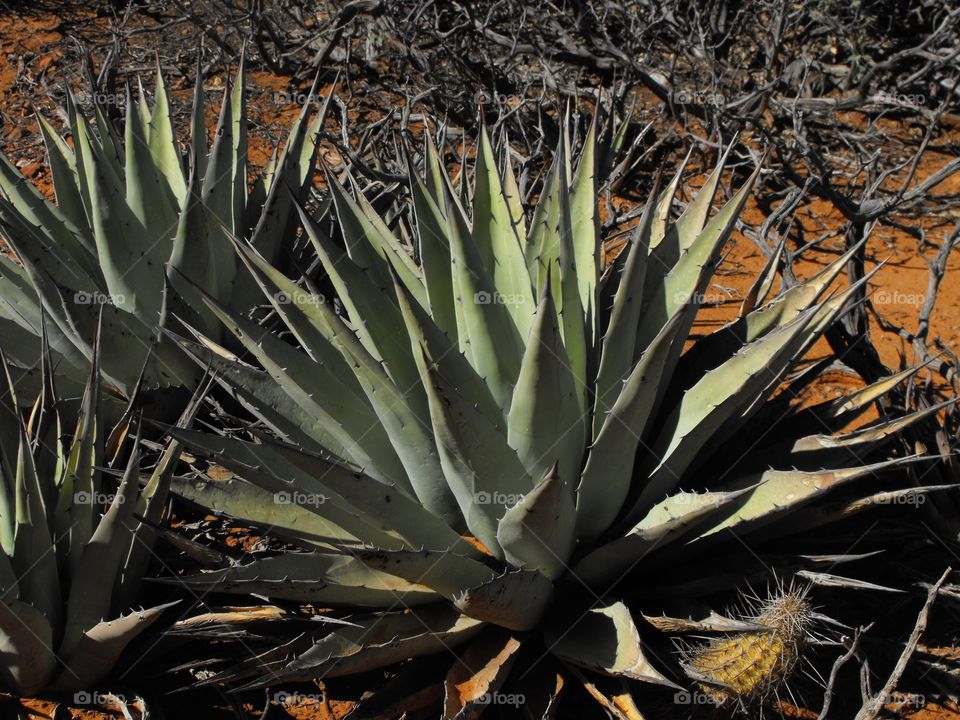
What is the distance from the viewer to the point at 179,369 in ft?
9.33

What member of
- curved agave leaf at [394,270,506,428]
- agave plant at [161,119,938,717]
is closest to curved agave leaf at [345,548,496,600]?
agave plant at [161,119,938,717]

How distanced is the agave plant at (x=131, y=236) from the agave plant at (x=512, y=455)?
1.93 ft

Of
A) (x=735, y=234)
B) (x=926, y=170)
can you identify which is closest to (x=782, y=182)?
(x=735, y=234)

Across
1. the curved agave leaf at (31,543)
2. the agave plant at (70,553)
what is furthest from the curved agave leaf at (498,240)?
the curved agave leaf at (31,543)

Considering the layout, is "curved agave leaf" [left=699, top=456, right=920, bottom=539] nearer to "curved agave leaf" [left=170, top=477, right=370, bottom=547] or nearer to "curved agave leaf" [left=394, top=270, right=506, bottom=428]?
"curved agave leaf" [left=394, top=270, right=506, bottom=428]

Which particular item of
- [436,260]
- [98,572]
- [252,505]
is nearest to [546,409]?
[436,260]

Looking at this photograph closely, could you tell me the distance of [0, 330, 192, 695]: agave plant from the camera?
2.09 m

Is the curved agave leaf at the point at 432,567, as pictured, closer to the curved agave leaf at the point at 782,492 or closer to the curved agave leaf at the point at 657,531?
the curved agave leaf at the point at 657,531

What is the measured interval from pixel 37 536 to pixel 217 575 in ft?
2.28

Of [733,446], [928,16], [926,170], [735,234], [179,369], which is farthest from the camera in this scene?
[928,16]

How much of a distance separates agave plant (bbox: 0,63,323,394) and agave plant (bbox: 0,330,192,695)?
1.32 feet

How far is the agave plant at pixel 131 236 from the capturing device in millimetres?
2732

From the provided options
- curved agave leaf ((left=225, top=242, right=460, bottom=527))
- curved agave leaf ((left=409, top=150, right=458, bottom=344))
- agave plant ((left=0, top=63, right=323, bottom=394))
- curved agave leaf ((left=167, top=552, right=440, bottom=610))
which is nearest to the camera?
curved agave leaf ((left=167, top=552, right=440, bottom=610))

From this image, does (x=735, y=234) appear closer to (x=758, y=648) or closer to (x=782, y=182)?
(x=782, y=182)
